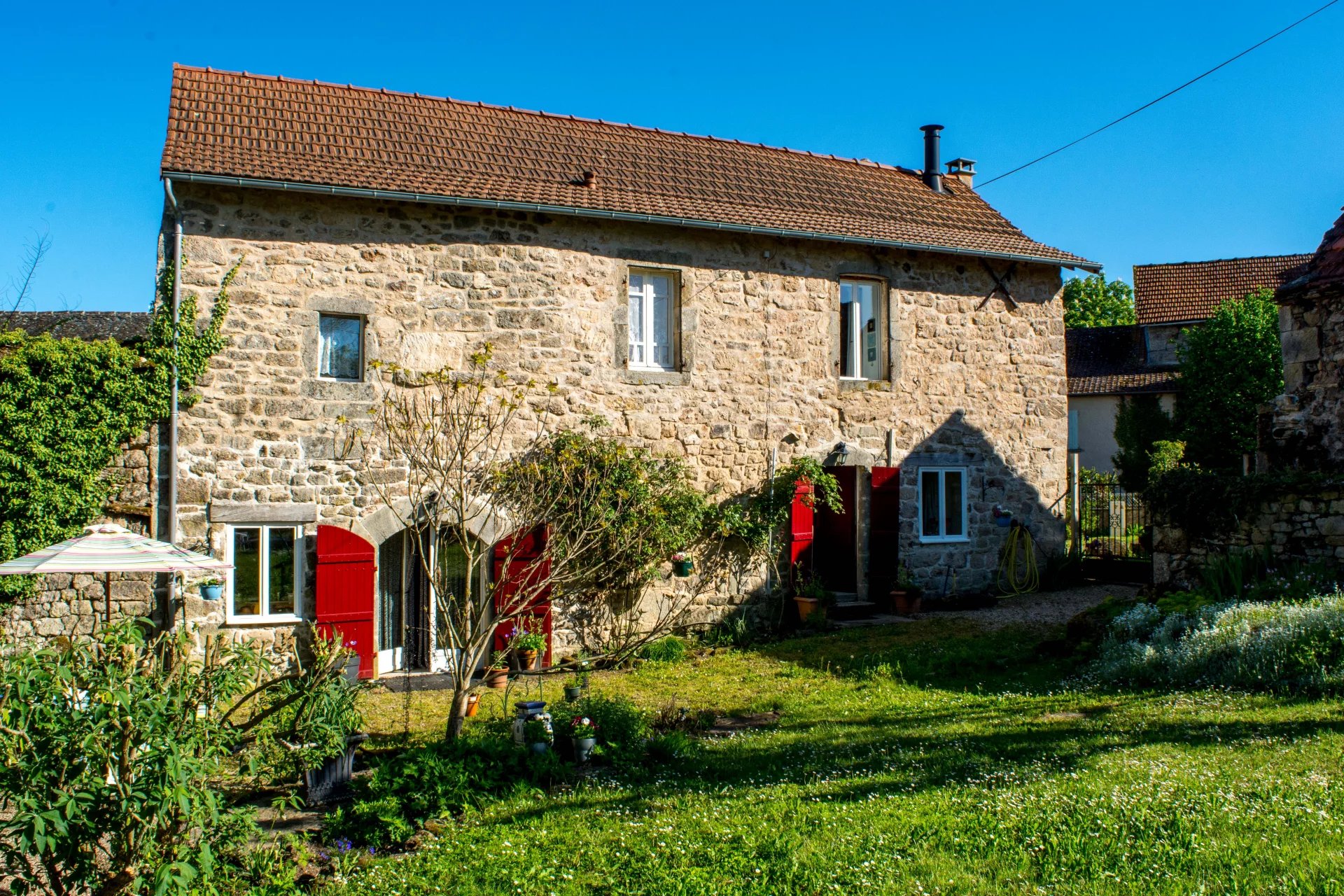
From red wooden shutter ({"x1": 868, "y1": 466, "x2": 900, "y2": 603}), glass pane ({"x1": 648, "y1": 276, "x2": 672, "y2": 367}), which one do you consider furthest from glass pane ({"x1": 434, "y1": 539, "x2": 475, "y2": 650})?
red wooden shutter ({"x1": 868, "y1": 466, "x2": 900, "y2": 603})

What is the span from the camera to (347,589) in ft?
32.4

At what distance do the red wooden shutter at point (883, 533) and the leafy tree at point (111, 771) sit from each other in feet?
31.2

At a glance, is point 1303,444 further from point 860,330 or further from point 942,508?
point 860,330

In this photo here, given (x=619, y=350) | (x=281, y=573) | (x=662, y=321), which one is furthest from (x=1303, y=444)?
(x=281, y=573)

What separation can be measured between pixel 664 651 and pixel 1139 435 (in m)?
19.5

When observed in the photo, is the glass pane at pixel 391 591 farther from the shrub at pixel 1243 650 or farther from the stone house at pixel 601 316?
the shrub at pixel 1243 650

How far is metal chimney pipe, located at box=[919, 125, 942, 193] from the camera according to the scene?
50.4 ft

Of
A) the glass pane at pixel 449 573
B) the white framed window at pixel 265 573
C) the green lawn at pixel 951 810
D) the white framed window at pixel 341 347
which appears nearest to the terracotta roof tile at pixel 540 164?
the white framed window at pixel 341 347

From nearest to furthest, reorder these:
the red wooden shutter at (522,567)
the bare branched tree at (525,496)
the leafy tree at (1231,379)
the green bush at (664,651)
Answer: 1. the bare branched tree at (525,496)
2. the red wooden shutter at (522,567)
3. the green bush at (664,651)
4. the leafy tree at (1231,379)

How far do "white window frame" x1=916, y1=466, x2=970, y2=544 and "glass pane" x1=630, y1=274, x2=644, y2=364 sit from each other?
4.34 m

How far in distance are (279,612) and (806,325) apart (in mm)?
7116

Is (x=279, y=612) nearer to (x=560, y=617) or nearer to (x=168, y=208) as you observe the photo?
Answer: (x=560, y=617)

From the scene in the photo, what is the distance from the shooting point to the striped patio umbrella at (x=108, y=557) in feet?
24.4

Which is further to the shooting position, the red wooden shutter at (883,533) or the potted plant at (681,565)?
the red wooden shutter at (883,533)
